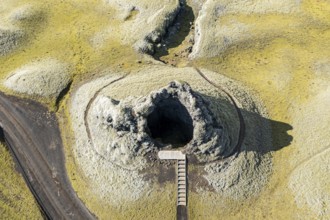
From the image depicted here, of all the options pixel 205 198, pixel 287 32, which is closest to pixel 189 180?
pixel 205 198

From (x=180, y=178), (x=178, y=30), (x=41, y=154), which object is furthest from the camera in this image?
(x=178, y=30)

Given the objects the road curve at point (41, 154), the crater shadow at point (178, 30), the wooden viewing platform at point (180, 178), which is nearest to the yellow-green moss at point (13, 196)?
the road curve at point (41, 154)

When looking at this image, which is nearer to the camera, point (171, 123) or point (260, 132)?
point (260, 132)

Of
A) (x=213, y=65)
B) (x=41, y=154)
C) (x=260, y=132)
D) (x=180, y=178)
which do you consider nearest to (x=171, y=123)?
(x=180, y=178)

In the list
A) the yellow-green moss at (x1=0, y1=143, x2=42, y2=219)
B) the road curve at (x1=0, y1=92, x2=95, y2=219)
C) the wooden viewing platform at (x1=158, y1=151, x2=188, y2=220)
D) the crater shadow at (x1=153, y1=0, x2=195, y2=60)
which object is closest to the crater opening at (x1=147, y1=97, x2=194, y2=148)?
the wooden viewing platform at (x1=158, y1=151, x2=188, y2=220)

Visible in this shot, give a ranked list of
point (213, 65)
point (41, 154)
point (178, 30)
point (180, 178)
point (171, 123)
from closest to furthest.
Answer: point (180, 178)
point (41, 154)
point (171, 123)
point (213, 65)
point (178, 30)

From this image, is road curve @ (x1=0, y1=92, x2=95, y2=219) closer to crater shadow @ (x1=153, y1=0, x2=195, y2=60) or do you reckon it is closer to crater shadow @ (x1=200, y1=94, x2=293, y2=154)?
crater shadow @ (x1=200, y1=94, x2=293, y2=154)

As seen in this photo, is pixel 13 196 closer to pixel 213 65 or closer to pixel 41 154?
pixel 41 154
